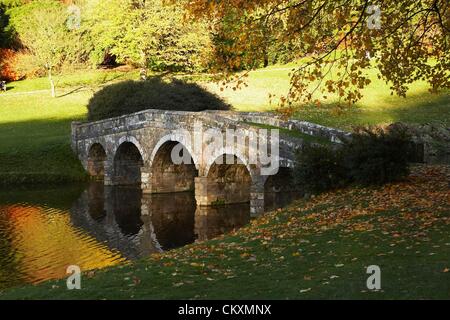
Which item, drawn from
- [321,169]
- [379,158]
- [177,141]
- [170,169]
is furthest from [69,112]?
[379,158]

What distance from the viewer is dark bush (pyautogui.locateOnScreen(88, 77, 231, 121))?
4338 cm

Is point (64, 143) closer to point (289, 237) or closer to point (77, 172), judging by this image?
point (77, 172)

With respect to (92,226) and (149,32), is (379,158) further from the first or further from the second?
(149,32)

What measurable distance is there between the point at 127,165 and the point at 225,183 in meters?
11.3

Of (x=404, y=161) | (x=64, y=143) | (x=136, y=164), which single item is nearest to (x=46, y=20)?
(x=64, y=143)

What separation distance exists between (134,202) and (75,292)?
2262 cm

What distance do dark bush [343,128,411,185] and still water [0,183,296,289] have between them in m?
6.45

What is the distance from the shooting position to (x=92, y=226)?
2919 centimetres

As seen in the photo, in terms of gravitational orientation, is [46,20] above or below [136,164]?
above

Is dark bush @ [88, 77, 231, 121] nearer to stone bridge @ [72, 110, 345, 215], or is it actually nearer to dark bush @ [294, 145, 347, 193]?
stone bridge @ [72, 110, 345, 215]

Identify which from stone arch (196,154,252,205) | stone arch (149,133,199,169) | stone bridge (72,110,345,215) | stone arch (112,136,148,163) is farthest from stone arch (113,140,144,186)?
stone arch (196,154,252,205)

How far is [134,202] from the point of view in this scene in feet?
117

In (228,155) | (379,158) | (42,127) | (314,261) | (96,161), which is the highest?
(42,127)

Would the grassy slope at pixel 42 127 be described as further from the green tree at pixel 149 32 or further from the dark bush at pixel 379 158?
the dark bush at pixel 379 158
